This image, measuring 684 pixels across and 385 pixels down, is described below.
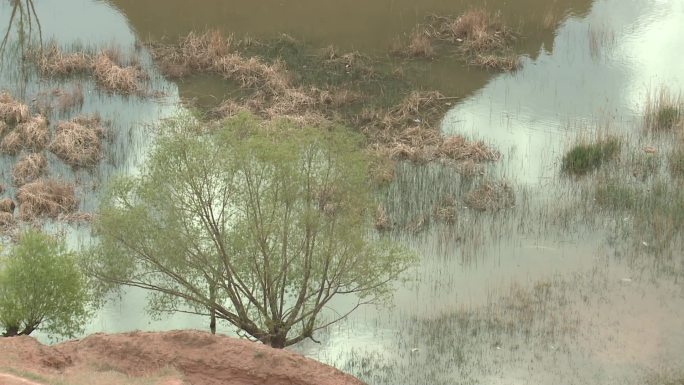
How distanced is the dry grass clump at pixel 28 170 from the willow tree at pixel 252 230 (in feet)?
25.2

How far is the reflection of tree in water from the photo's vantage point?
36.4 m

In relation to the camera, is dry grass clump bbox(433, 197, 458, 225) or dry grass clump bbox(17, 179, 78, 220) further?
dry grass clump bbox(17, 179, 78, 220)

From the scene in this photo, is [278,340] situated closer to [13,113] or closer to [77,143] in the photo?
[77,143]

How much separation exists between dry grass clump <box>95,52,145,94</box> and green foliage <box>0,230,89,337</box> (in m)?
12.8

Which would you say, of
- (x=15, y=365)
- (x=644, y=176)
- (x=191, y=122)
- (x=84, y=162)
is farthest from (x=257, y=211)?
(x=644, y=176)

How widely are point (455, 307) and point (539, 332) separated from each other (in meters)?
2.06

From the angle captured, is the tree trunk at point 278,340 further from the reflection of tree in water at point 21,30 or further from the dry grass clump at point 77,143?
the reflection of tree in water at point 21,30

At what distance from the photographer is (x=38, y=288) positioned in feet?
70.8

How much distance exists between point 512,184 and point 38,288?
13.1 meters

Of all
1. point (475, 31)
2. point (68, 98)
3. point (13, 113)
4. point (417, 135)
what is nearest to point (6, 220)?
point (13, 113)

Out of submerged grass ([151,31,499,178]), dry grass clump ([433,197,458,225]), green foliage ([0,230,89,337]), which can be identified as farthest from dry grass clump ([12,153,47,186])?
dry grass clump ([433,197,458,225])

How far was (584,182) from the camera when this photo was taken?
95.1ft

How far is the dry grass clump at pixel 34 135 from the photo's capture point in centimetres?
3097

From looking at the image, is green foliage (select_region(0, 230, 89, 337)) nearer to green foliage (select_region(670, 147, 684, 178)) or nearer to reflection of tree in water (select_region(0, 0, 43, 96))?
reflection of tree in water (select_region(0, 0, 43, 96))
